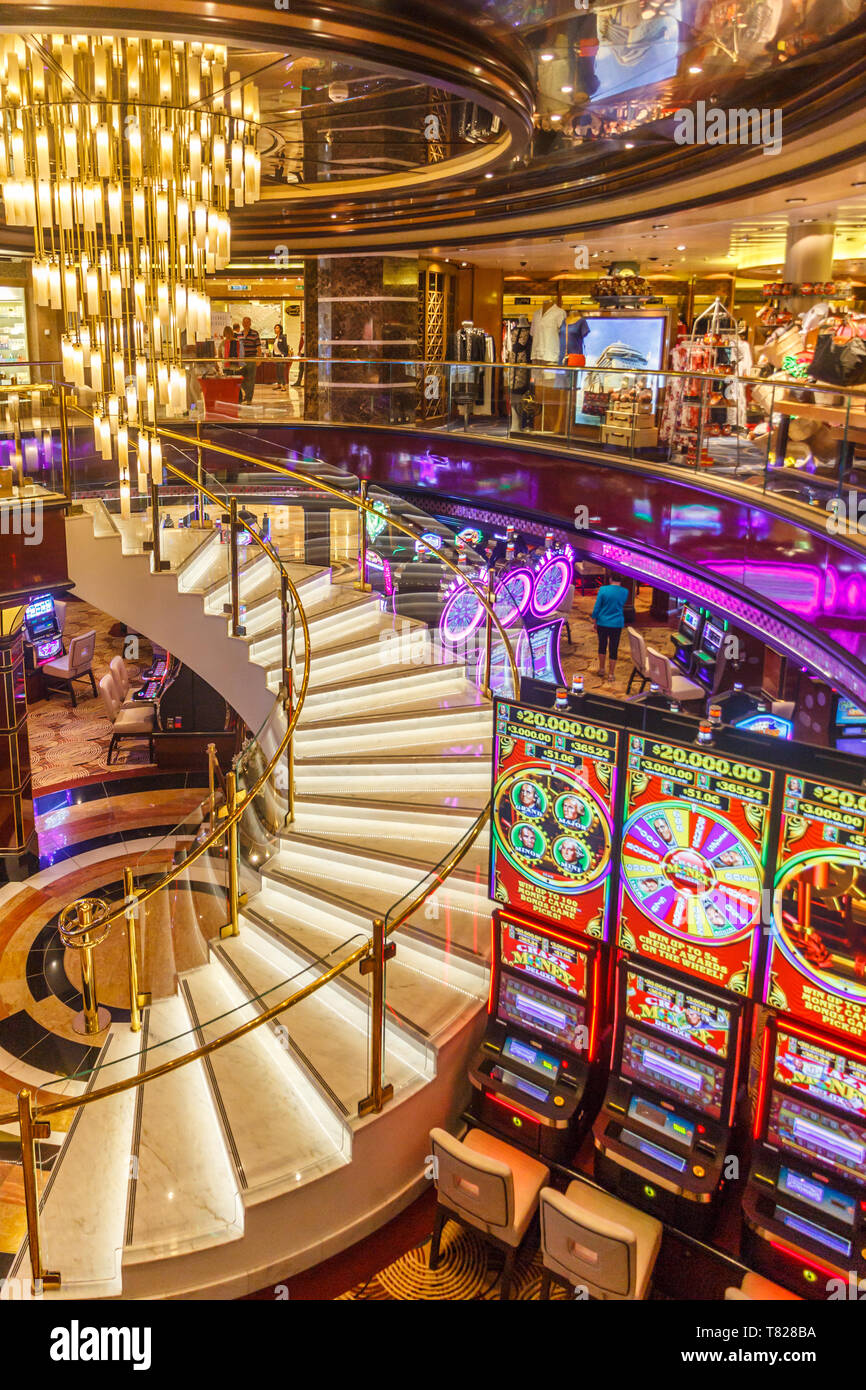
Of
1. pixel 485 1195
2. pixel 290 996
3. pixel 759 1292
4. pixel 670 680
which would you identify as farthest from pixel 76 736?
pixel 759 1292

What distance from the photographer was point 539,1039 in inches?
175

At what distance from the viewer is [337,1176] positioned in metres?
4.07

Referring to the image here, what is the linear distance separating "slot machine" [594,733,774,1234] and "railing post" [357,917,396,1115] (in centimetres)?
88

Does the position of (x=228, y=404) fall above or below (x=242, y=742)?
above

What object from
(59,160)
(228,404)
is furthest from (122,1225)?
(228,404)

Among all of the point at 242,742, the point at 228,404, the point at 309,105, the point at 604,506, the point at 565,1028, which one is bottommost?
the point at 242,742

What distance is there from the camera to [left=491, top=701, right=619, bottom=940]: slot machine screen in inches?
161

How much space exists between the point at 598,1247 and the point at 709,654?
8.30 meters

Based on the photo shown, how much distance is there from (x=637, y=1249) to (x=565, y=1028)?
0.87m

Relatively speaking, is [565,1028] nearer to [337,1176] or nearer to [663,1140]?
[663,1140]

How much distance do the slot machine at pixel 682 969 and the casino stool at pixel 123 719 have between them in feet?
29.8

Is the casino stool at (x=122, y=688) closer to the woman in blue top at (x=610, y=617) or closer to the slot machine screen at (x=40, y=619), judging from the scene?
the slot machine screen at (x=40, y=619)

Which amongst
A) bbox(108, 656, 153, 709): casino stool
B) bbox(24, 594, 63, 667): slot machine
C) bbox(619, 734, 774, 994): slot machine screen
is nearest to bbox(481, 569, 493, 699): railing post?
bbox(619, 734, 774, 994): slot machine screen

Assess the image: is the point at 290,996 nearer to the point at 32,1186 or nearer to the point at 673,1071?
the point at 32,1186
